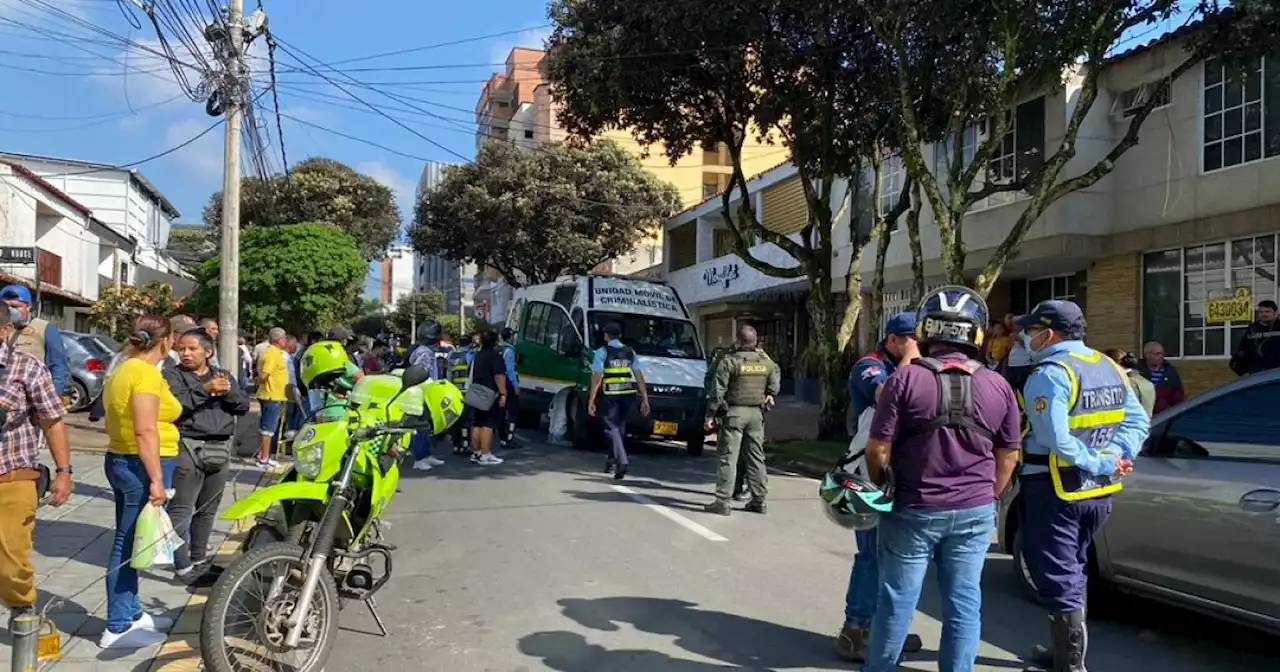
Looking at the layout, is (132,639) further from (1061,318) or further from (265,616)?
(1061,318)

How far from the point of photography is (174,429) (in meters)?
5.73

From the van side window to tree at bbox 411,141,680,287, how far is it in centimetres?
1466

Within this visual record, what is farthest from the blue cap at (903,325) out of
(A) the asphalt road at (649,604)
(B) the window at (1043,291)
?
(B) the window at (1043,291)

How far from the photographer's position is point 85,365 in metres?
17.6

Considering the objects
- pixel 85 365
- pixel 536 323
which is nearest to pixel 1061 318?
pixel 536 323

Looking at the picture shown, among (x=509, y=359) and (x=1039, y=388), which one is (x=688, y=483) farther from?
(x=1039, y=388)

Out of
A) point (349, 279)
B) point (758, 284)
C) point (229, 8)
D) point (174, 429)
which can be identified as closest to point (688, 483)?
point (174, 429)

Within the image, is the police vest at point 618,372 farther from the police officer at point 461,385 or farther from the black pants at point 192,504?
the black pants at point 192,504

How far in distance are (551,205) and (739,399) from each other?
24032 mm

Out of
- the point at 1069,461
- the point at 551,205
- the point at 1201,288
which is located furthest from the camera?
the point at 551,205

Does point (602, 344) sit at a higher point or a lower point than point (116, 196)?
lower

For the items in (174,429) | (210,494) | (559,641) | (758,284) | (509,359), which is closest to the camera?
(559,641)

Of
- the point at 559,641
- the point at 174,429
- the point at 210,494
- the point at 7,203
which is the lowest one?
the point at 559,641

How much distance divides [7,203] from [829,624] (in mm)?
27450
